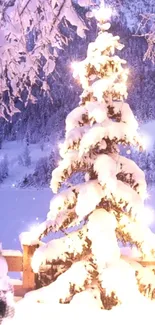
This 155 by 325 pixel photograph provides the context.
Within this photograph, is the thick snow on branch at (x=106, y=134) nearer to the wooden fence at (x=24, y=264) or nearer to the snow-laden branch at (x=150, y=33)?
the wooden fence at (x=24, y=264)

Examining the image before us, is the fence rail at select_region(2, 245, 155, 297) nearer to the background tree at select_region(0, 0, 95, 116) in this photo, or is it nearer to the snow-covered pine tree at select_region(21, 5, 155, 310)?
the snow-covered pine tree at select_region(21, 5, 155, 310)

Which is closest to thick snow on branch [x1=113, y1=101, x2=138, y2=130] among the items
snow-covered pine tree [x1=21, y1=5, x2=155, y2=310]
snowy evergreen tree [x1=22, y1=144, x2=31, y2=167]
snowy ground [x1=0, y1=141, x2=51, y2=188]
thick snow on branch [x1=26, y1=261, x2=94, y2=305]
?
snow-covered pine tree [x1=21, y1=5, x2=155, y2=310]

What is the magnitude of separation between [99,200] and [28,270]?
5.05ft

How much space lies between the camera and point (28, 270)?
7289mm

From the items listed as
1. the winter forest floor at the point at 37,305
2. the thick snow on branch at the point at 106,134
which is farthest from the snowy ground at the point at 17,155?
the thick snow on branch at the point at 106,134

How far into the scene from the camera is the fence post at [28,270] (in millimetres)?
7277

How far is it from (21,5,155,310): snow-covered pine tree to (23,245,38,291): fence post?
0.22 metres

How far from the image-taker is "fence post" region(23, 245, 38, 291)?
23.9 feet

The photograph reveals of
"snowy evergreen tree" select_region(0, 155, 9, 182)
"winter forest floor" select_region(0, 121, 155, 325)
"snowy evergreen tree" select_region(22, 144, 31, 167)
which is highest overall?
"snowy evergreen tree" select_region(22, 144, 31, 167)

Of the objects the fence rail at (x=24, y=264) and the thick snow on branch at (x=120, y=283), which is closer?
the thick snow on branch at (x=120, y=283)

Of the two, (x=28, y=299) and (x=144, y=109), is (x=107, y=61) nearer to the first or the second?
(x=28, y=299)

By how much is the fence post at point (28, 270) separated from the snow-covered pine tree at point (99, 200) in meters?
0.22

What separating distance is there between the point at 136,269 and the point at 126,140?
5.73ft

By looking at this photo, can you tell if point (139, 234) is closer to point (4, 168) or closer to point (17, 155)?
point (4, 168)
